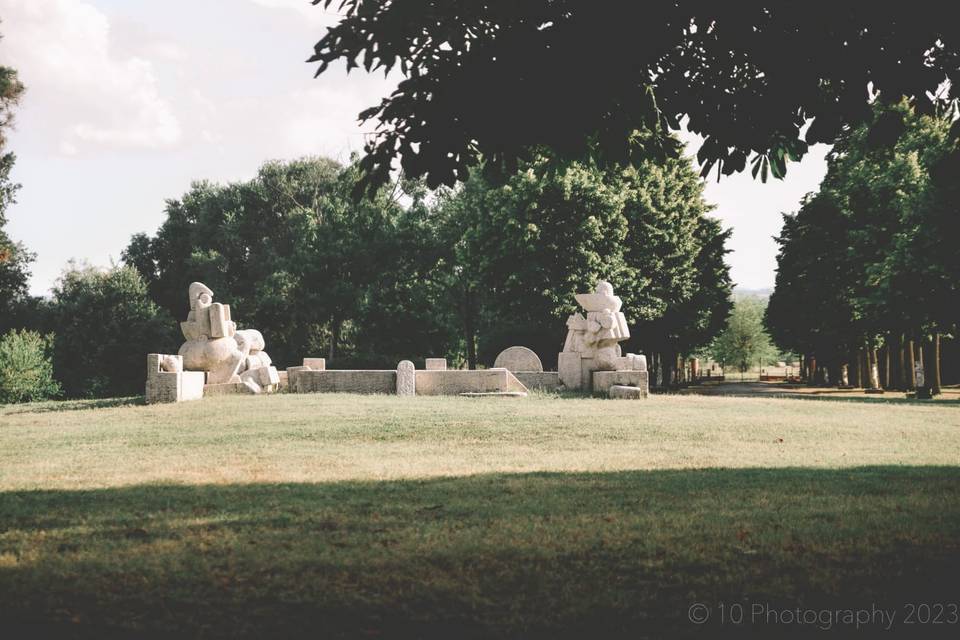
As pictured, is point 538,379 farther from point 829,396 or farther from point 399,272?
point 399,272

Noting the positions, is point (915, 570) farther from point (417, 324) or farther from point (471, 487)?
point (417, 324)

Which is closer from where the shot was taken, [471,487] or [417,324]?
[471,487]

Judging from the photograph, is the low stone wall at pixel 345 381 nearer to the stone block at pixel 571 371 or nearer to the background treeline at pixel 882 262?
the stone block at pixel 571 371

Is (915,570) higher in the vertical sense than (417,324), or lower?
lower

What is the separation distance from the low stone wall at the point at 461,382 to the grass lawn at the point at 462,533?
9739 millimetres

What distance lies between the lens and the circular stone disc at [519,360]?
2714cm

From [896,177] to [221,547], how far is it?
3128 centimetres

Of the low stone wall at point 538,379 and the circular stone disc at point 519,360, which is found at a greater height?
the circular stone disc at point 519,360

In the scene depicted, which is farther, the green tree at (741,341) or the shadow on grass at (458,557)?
the green tree at (741,341)

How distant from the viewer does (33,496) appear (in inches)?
313

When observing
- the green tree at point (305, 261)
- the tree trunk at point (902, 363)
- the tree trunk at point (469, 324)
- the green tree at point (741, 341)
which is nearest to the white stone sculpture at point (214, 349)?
the green tree at point (305, 261)

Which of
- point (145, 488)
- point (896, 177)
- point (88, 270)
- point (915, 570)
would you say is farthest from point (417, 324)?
point (915, 570)

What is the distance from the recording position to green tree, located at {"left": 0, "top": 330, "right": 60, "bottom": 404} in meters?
28.9

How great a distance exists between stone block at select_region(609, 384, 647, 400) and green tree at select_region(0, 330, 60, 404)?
69.3 ft
